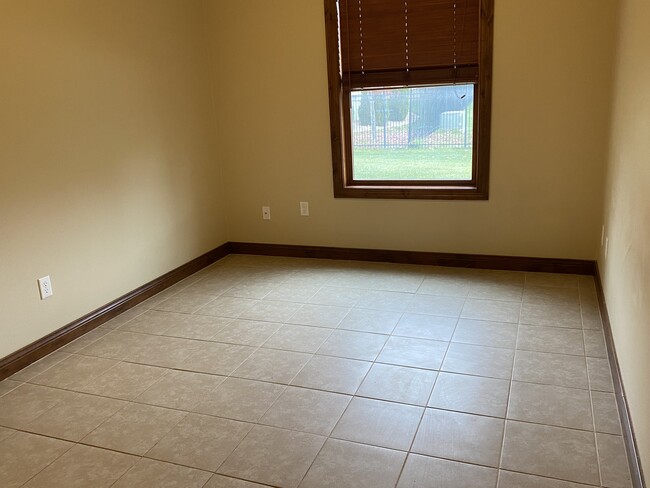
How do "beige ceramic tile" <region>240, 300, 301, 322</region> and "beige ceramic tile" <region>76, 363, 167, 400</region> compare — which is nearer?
"beige ceramic tile" <region>76, 363, 167, 400</region>

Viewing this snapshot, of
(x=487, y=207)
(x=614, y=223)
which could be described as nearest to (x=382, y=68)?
(x=487, y=207)

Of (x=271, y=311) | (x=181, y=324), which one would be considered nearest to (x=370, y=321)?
(x=271, y=311)

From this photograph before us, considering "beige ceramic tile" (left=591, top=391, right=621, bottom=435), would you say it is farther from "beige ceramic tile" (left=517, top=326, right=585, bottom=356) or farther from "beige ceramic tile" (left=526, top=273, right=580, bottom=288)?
"beige ceramic tile" (left=526, top=273, right=580, bottom=288)

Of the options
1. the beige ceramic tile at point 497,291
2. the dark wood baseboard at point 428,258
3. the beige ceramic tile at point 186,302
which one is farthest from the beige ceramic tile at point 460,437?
the dark wood baseboard at point 428,258

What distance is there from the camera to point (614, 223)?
2.67 meters

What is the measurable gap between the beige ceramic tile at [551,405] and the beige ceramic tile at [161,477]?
1.16m

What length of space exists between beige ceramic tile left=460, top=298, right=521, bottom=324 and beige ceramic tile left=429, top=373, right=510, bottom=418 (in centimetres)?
69

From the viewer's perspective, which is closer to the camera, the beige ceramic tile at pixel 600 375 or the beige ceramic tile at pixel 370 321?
the beige ceramic tile at pixel 600 375

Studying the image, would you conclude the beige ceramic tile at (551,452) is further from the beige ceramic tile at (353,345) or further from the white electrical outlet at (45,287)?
the white electrical outlet at (45,287)

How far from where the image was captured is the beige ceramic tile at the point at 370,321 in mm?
2881

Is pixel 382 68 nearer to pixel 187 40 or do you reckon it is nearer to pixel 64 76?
pixel 187 40

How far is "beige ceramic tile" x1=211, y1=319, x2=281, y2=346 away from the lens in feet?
9.19

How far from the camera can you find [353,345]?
2688 millimetres

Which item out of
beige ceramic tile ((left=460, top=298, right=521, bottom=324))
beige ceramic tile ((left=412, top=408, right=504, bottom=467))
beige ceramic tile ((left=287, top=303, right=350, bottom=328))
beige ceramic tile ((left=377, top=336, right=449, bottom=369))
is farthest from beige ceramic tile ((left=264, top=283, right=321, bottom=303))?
beige ceramic tile ((left=412, top=408, right=504, bottom=467))
